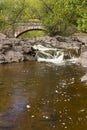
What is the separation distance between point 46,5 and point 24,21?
5.64 metres

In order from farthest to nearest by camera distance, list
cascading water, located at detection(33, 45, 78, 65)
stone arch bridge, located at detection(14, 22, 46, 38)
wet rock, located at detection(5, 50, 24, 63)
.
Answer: stone arch bridge, located at detection(14, 22, 46, 38) → cascading water, located at detection(33, 45, 78, 65) → wet rock, located at detection(5, 50, 24, 63)

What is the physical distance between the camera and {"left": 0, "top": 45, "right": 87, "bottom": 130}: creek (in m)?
14.7

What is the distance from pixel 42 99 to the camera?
1847 cm

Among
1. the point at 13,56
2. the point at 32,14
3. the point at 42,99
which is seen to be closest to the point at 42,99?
the point at 42,99

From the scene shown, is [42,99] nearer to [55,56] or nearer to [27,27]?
[55,56]

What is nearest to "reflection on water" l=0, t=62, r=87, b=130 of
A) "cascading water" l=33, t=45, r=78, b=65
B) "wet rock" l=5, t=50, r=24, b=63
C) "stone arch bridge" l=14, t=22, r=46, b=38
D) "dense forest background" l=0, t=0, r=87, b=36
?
"wet rock" l=5, t=50, r=24, b=63

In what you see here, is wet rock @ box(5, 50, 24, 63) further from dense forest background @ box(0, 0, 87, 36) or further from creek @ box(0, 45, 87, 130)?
dense forest background @ box(0, 0, 87, 36)

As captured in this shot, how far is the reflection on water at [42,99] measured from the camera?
14.7 meters

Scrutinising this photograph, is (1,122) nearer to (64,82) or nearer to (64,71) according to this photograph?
(64,82)

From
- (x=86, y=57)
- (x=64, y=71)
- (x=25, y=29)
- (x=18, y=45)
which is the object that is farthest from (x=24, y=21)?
(x=64, y=71)

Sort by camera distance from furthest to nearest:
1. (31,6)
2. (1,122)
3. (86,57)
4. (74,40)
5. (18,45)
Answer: (31,6) < (74,40) < (18,45) < (86,57) < (1,122)

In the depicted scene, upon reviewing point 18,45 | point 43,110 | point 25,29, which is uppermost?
point 43,110

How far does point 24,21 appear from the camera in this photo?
192 feet

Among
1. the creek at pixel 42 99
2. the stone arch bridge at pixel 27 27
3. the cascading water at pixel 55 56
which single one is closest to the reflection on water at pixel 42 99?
the creek at pixel 42 99
